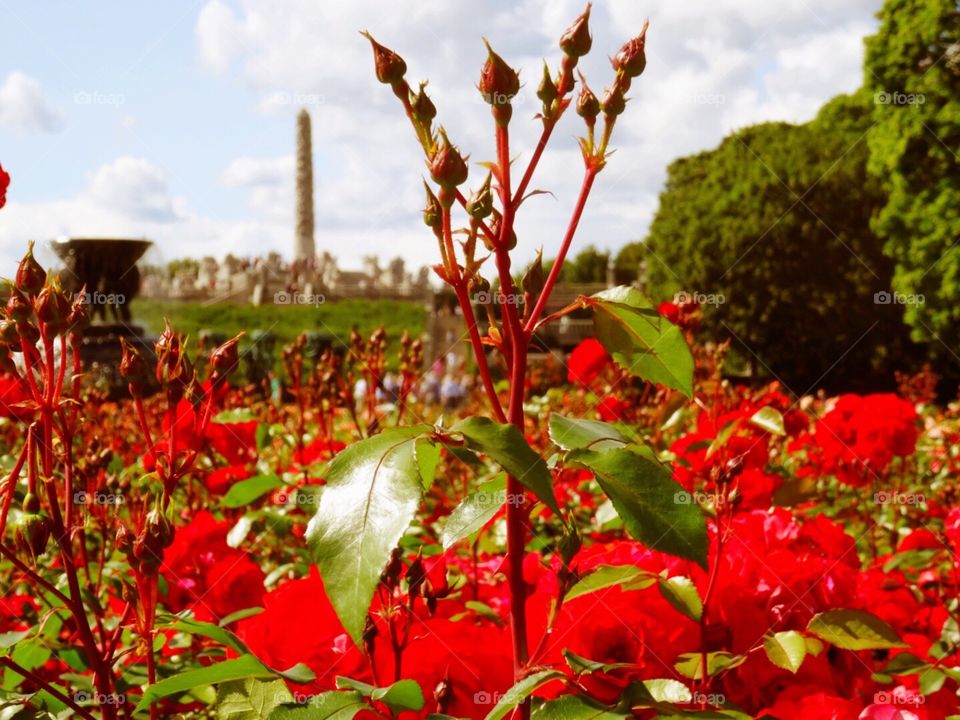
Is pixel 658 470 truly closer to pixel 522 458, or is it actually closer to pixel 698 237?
pixel 522 458

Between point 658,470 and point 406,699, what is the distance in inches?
11.5

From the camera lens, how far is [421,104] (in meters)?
0.76

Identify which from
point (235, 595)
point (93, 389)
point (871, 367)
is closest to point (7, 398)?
point (235, 595)

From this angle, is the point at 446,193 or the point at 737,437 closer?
the point at 446,193

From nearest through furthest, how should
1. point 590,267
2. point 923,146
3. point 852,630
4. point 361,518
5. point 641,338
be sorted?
point 361,518, point 641,338, point 852,630, point 923,146, point 590,267

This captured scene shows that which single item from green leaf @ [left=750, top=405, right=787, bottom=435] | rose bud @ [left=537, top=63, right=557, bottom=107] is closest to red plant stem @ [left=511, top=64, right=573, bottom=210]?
rose bud @ [left=537, top=63, right=557, bottom=107]

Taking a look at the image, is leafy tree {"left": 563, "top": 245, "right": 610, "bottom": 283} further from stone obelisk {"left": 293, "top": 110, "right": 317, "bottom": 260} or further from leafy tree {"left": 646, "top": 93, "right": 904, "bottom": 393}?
leafy tree {"left": 646, "top": 93, "right": 904, "bottom": 393}

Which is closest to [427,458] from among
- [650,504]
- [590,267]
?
[650,504]

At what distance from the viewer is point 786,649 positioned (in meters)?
0.99

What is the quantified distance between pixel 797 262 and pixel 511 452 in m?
21.1

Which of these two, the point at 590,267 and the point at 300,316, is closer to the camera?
the point at 300,316

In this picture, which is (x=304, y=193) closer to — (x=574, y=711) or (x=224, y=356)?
(x=224, y=356)

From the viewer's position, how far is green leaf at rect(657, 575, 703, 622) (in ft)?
3.21

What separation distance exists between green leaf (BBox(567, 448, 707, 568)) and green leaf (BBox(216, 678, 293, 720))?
1.25ft
